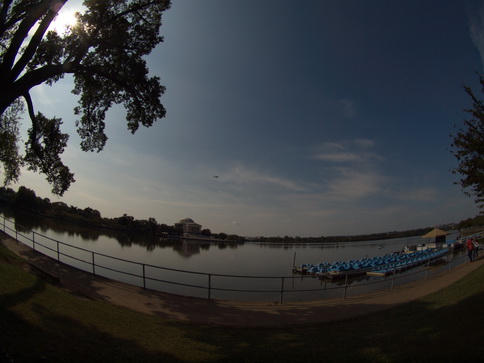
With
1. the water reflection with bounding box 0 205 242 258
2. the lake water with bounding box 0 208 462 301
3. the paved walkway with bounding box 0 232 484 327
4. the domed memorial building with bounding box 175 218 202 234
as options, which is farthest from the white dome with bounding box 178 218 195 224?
the paved walkway with bounding box 0 232 484 327

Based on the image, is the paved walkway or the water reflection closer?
the paved walkway

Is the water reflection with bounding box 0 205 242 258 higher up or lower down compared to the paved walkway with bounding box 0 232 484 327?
lower down

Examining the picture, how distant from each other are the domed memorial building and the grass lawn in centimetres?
12377

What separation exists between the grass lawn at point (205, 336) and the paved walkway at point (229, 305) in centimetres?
59

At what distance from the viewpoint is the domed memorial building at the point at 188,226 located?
12741cm

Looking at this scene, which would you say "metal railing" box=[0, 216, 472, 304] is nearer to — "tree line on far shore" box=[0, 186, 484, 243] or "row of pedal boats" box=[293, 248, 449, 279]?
"row of pedal boats" box=[293, 248, 449, 279]

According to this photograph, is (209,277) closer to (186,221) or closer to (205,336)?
(205,336)

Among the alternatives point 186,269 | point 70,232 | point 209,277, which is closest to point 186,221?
point 70,232

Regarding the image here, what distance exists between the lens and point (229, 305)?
7.76 metres

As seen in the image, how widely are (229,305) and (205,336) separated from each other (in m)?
2.79

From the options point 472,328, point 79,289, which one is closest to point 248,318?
point 472,328

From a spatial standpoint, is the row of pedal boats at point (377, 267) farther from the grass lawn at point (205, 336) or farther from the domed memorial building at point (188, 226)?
the domed memorial building at point (188, 226)

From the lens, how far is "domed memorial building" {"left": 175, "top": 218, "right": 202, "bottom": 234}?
127 m

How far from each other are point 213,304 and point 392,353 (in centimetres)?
499
